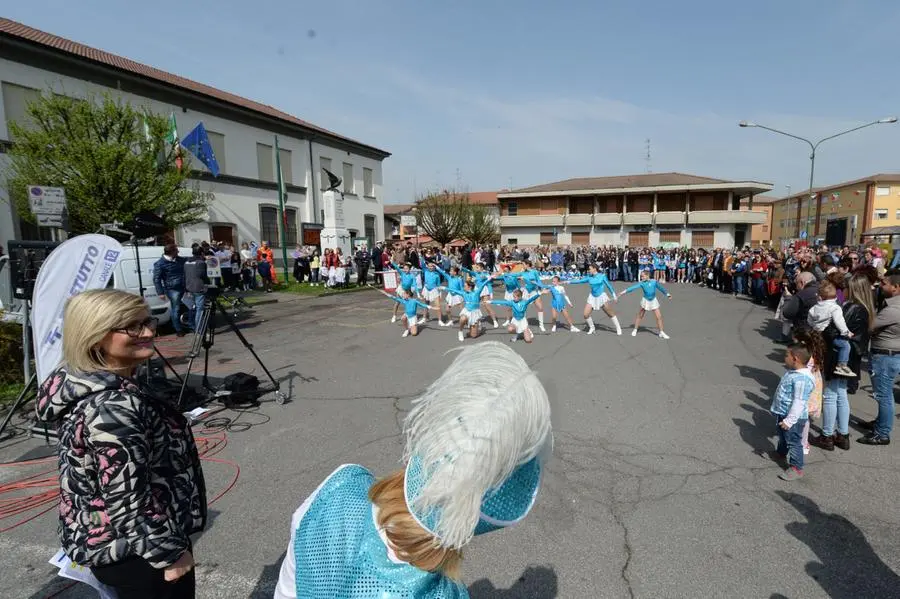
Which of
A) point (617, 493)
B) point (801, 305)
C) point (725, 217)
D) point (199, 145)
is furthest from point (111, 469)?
point (725, 217)

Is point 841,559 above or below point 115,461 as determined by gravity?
below

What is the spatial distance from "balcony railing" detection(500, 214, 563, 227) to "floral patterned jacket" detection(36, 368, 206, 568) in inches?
2048

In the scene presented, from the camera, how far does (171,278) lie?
10047 mm

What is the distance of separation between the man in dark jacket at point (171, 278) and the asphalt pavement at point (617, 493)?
259cm

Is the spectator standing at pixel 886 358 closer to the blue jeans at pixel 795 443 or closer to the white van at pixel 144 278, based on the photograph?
the blue jeans at pixel 795 443

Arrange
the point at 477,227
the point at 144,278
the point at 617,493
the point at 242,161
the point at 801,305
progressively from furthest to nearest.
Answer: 1. the point at 477,227
2. the point at 242,161
3. the point at 144,278
4. the point at 801,305
5. the point at 617,493

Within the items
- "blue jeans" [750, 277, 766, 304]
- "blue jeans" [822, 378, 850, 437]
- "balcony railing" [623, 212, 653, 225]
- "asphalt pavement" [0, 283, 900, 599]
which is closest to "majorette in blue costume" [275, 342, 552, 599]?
"asphalt pavement" [0, 283, 900, 599]

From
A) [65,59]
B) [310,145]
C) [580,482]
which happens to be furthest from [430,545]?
[310,145]

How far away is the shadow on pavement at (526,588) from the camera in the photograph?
9.29ft

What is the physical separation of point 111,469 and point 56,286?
4256mm

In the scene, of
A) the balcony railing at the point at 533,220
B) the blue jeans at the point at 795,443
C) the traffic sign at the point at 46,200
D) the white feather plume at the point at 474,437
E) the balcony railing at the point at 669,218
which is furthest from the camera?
the balcony railing at the point at 533,220

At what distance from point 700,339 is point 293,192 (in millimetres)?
26665

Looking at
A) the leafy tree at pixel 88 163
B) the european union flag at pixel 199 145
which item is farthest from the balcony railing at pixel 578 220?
the leafy tree at pixel 88 163

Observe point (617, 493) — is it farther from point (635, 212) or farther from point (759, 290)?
point (635, 212)
